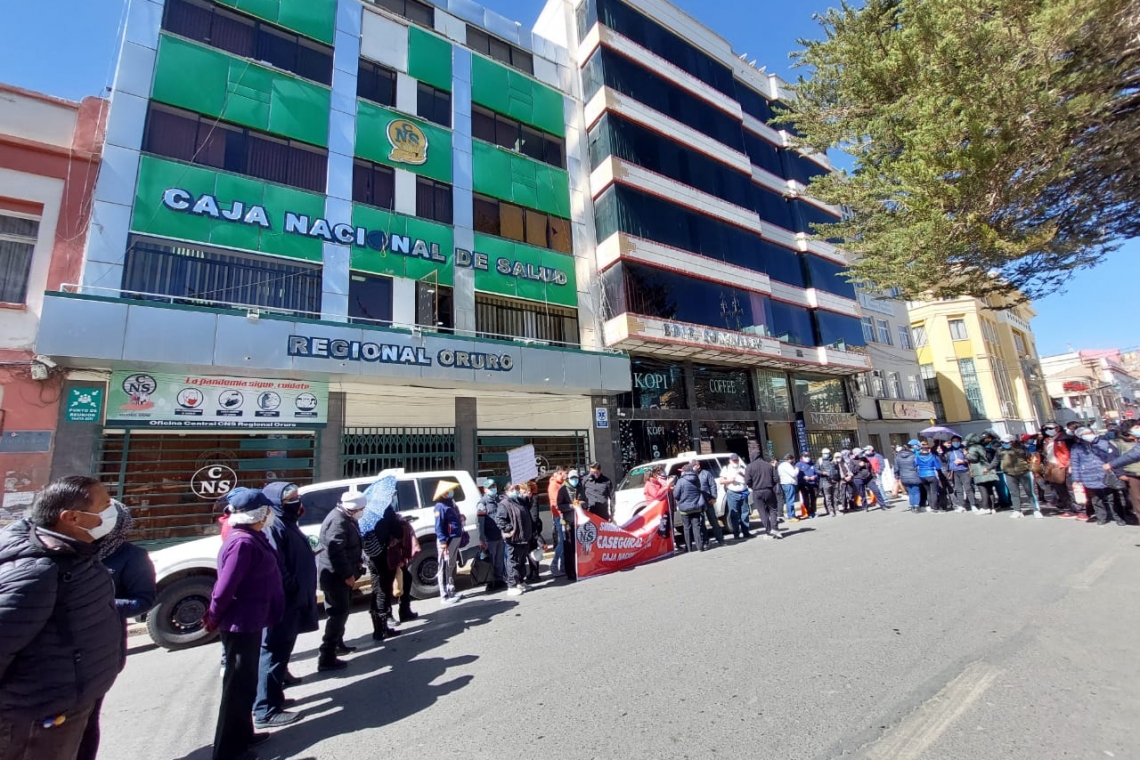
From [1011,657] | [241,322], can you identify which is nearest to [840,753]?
[1011,657]

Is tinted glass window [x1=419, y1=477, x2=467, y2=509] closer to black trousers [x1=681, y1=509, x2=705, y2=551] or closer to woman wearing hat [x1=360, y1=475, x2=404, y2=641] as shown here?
woman wearing hat [x1=360, y1=475, x2=404, y2=641]

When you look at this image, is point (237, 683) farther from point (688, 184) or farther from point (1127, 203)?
point (688, 184)

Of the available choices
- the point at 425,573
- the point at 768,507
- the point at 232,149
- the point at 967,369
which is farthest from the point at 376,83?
the point at 967,369

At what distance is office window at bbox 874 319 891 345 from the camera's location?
95.0ft

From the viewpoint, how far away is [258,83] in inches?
510

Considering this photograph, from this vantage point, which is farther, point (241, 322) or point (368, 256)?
point (368, 256)

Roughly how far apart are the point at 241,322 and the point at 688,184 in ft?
51.3

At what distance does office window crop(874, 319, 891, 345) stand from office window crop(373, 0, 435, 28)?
86.8 ft

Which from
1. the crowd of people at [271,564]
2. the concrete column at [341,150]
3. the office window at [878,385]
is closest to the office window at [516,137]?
the concrete column at [341,150]

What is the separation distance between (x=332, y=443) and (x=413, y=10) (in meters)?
14.0

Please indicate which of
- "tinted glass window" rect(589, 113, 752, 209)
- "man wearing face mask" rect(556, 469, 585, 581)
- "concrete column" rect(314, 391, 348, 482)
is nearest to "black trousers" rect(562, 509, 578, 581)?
"man wearing face mask" rect(556, 469, 585, 581)

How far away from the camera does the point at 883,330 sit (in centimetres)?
2925

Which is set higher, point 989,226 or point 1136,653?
A: point 989,226

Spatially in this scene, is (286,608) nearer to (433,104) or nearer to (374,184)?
(374,184)
